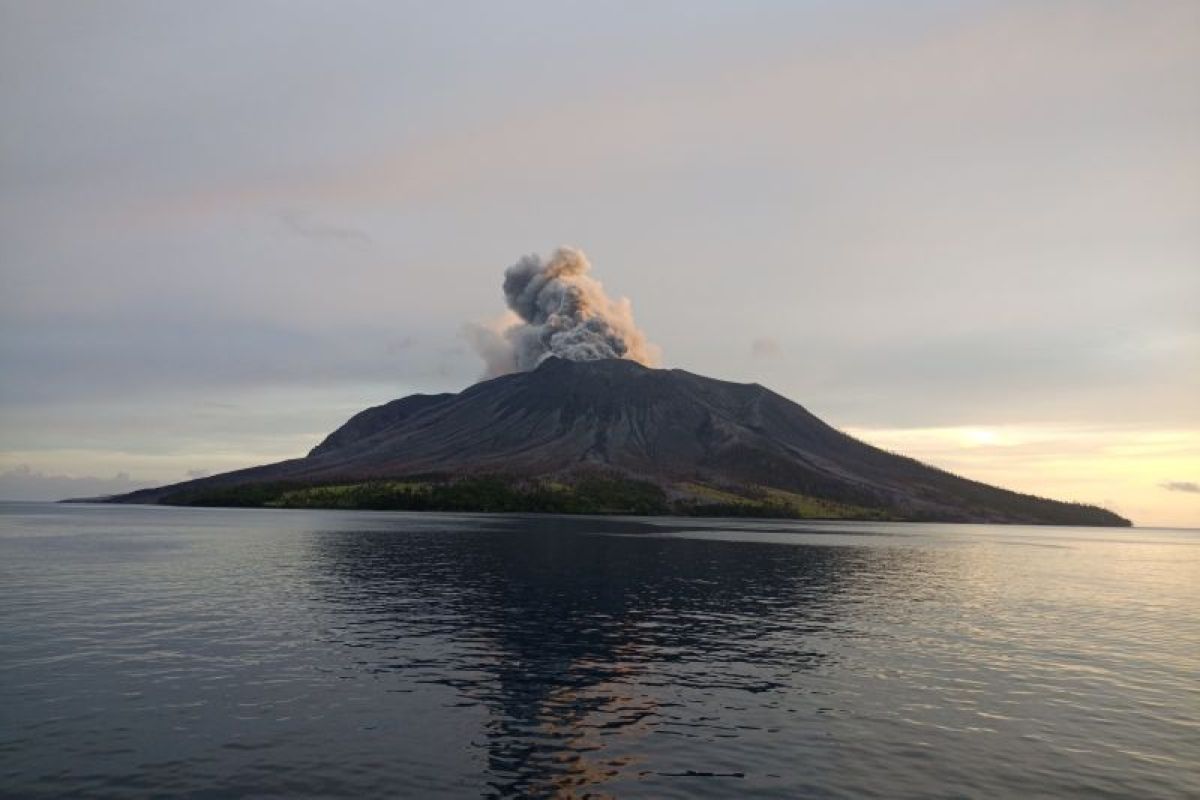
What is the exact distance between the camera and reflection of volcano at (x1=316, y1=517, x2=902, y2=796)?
31227 mm

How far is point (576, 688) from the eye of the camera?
39594 millimetres

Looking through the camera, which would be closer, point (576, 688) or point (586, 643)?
point (576, 688)

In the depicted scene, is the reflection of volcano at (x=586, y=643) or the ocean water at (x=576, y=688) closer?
the ocean water at (x=576, y=688)

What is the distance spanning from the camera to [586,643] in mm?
50594

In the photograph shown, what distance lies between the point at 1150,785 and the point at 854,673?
16958mm

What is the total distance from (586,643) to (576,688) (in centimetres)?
1106

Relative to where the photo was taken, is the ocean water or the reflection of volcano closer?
the ocean water

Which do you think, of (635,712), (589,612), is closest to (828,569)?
(589,612)

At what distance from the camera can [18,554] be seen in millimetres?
103938

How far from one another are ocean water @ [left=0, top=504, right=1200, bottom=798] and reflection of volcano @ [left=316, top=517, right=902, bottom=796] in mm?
246

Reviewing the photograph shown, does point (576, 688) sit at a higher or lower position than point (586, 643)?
lower

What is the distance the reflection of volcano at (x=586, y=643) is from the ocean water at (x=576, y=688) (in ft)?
0.81

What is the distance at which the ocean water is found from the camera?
2803 cm

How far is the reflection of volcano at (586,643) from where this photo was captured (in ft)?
102
